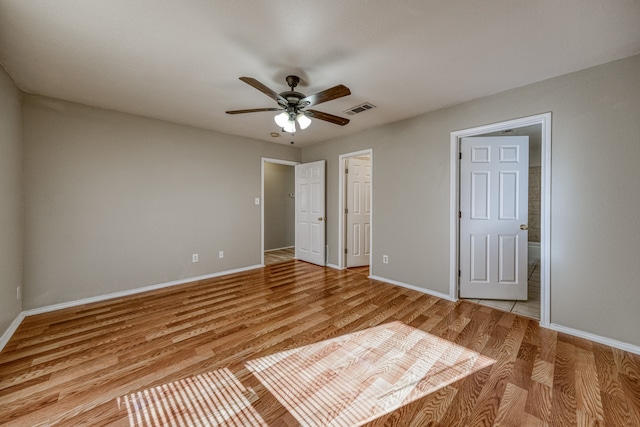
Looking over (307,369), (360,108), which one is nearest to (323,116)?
(360,108)

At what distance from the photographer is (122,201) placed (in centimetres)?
335

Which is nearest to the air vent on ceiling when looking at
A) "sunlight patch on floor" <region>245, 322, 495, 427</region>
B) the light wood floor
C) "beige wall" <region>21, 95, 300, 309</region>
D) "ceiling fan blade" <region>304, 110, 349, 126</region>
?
"ceiling fan blade" <region>304, 110, 349, 126</region>

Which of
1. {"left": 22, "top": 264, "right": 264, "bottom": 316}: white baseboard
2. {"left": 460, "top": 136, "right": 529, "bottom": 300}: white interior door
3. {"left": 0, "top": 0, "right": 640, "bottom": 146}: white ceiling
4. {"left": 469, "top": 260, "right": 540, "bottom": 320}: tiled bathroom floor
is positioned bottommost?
{"left": 469, "top": 260, "right": 540, "bottom": 320}: tiled bathroom floor

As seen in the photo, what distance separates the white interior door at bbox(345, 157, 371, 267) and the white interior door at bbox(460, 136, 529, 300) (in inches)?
71.9

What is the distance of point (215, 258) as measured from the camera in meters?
4.22

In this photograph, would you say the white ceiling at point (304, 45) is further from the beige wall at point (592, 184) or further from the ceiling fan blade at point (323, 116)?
the ceiling fan blade at point (323, 116)

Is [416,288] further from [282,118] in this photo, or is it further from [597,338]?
[282,118]

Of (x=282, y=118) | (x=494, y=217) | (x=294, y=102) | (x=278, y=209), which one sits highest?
(x=294, y=102)

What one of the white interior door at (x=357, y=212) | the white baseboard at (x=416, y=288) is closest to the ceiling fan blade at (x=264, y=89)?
the white interior door at (x=357, y=212)

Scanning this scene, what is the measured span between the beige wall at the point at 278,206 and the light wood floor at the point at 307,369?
11.8 ft

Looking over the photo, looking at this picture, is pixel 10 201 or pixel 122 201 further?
pixel 122 201

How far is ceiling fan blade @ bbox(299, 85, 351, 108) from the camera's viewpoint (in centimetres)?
200

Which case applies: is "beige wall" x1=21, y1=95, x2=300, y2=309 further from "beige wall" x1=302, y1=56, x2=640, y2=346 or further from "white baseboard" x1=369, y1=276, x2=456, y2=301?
"beige wall" x1=302, y1=56, x2=640, y2=346

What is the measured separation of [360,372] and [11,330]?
322 centimetres
